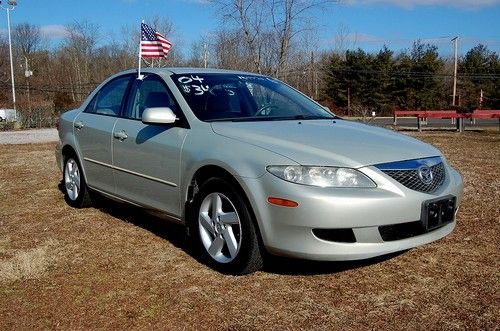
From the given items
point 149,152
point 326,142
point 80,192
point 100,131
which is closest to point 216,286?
point 326,142

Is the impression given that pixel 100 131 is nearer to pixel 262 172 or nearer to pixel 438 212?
pixel 262 172

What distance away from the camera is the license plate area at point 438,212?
10.5ft

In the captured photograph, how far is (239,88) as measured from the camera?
4379 millimetres

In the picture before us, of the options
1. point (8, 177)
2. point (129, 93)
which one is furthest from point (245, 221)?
point (8, 177)

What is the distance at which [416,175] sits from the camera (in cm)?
325

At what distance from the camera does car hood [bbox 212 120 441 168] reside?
3.16m

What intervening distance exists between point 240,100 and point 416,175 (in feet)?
5.36

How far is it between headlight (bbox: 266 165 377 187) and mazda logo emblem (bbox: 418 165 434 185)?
41cm

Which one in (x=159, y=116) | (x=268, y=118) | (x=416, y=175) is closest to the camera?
(x=416, y=175)

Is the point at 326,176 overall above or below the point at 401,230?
above

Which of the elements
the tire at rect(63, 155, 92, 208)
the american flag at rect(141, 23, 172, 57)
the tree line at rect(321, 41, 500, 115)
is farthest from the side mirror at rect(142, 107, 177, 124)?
the tree line at rect(321, 41, 500, 115)

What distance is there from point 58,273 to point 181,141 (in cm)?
129

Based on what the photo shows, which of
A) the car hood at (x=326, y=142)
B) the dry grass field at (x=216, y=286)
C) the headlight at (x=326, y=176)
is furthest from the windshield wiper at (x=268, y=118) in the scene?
the dry grass field at (x=216, y=286)

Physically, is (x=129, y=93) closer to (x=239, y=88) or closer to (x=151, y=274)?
(x=239, y=88)
